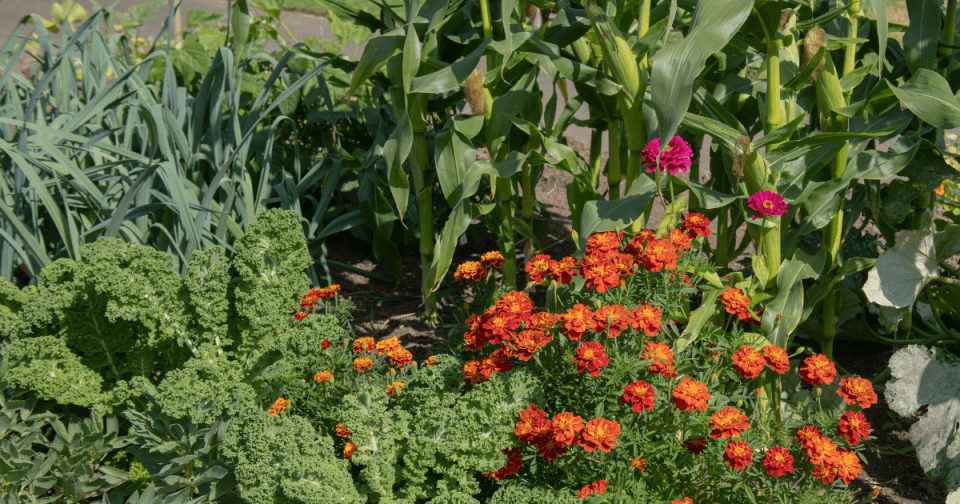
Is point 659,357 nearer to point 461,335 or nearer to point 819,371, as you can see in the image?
point 819,371

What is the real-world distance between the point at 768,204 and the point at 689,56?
413 millimetres

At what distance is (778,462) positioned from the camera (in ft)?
4.47

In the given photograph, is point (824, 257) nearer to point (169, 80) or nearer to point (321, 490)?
point (321, 490)

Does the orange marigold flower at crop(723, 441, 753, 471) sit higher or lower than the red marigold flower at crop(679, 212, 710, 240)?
lower

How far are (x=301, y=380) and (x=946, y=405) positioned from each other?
1.79 meters

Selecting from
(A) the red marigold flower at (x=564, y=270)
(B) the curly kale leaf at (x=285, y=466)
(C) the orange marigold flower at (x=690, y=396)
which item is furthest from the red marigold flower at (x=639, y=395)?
(B) the curly kale leaf at (x=285, y=466)

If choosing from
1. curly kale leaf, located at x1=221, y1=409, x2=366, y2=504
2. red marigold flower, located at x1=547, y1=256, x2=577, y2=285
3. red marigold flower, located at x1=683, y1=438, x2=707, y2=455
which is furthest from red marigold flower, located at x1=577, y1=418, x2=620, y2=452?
curly kale leaf, located at x1=221, y1=409, x2=366, y2=504

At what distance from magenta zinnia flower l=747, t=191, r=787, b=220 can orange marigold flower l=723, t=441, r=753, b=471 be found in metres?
0.57

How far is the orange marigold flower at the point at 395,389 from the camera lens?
6.05 ft

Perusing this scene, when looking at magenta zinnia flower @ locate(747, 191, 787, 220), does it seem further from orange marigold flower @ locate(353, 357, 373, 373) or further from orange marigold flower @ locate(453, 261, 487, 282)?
orange marigold flower @ locate(353, 357, 373, 373)

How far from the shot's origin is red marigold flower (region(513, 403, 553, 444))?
4.64ft

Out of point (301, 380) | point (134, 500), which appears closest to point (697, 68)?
point (301, 380)

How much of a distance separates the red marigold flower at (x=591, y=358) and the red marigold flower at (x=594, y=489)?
0.23 m

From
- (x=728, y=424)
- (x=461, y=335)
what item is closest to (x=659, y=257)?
(x=728, y=424)
